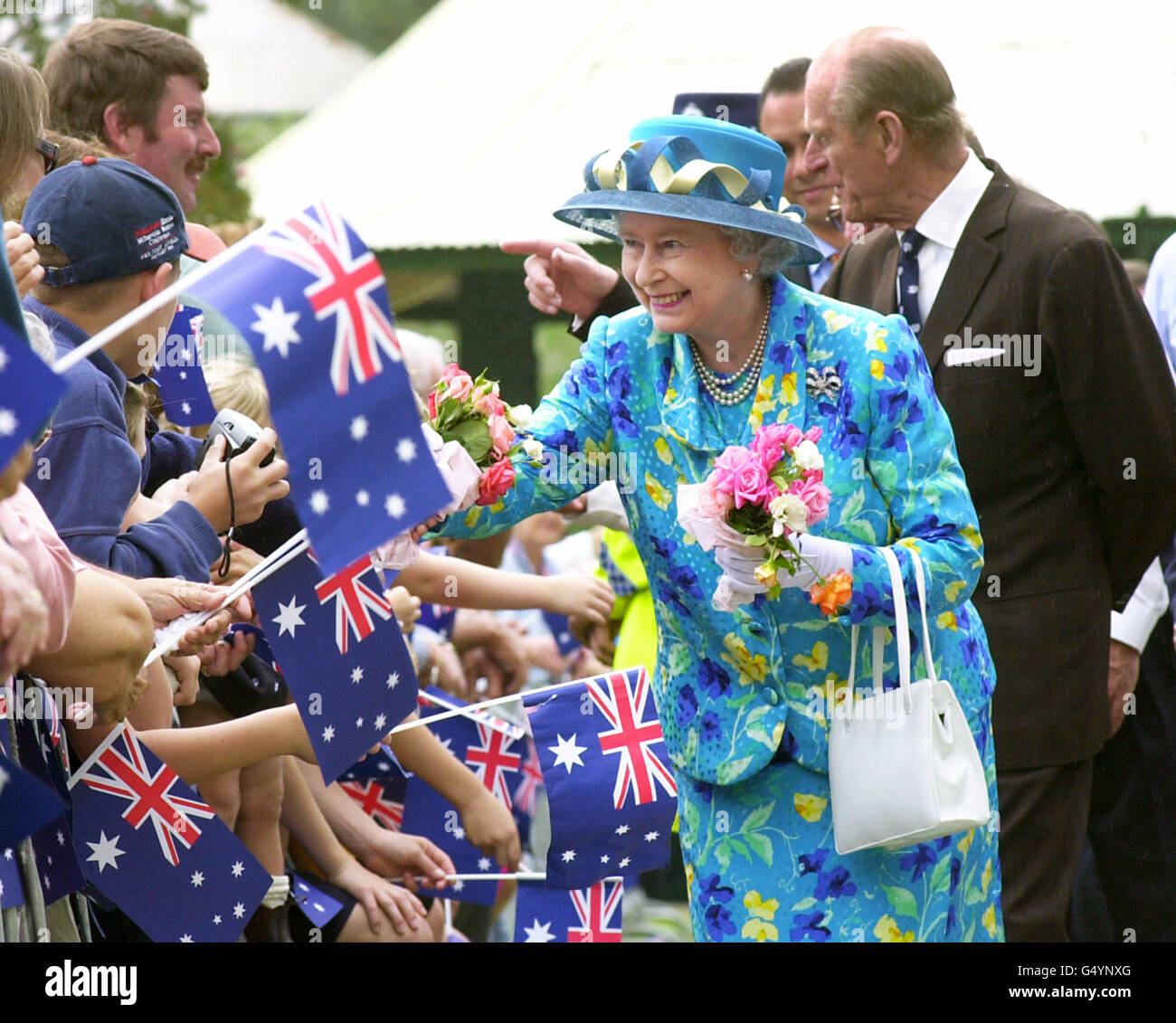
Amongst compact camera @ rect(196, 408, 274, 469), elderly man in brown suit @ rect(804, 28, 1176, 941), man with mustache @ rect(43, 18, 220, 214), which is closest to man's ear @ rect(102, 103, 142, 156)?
man with mustache @ rect(43, 18, 220, 214)

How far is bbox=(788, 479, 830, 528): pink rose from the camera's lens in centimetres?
315

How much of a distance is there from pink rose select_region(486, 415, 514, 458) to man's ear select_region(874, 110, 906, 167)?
1.86m

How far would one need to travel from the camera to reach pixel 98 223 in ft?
10.8

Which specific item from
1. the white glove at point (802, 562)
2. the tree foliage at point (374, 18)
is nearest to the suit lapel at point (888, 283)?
the white glove at point (802, 562)

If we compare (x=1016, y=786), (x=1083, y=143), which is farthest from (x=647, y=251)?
(x=1083, y=143)

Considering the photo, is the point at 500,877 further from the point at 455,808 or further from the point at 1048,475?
the point at 1048,475

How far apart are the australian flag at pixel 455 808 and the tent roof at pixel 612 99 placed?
440cm

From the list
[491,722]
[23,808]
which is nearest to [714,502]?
[23,808]

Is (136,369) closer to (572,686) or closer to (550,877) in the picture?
(572,686)

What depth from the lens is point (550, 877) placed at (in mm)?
4215

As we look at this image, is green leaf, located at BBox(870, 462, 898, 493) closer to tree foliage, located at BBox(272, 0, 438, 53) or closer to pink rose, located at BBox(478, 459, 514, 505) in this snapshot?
pink rose, located at BBox(478, 459, 514, 505)
